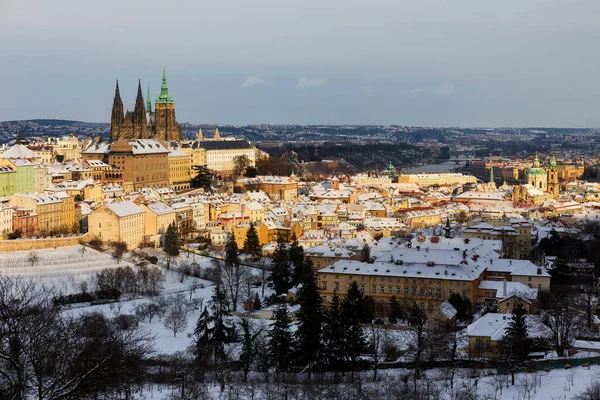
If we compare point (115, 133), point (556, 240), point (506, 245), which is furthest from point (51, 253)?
point (115, 133)

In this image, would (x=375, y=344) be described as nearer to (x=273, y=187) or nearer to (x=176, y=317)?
(x=176, y=317)

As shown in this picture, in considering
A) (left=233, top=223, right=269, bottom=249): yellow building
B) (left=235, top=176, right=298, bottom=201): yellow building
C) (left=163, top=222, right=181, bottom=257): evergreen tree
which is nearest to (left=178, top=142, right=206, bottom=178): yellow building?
(left=235, top=176, right=298, bottom=201): yellow building

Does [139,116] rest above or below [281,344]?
above

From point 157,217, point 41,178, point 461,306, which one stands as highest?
point 41,178

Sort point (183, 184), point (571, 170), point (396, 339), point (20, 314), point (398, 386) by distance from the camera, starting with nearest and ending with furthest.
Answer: point (20, 314)
point (398, 386)
point (396, 339)
point (183, 184)
point (571, 170)

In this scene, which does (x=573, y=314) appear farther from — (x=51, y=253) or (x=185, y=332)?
(x=51, y=253)

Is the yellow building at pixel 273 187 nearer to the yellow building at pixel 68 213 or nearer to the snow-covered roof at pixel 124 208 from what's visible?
the yellow building at pixel 68 213

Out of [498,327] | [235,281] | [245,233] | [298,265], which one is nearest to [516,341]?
[498,327]
